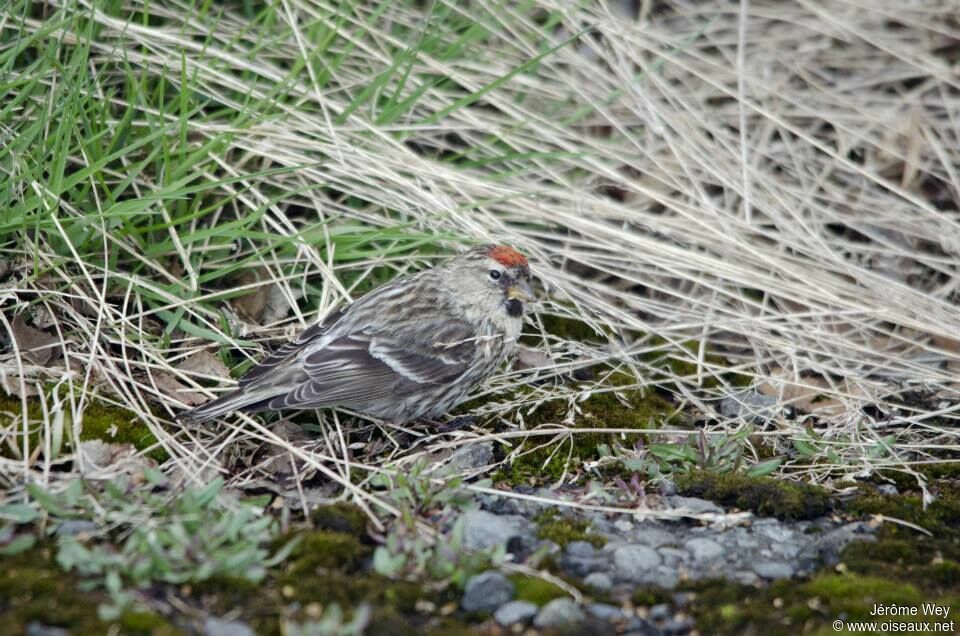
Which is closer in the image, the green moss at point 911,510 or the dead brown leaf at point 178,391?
the green moss at point 911,510

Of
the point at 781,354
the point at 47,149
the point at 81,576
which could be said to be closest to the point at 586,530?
the point at 81,576

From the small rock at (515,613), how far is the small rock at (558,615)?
0.03 m

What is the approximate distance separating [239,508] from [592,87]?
3631 millimetres

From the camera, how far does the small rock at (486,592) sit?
2.97m

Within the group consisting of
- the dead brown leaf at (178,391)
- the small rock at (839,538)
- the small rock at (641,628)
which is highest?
the small rock at (839,538)

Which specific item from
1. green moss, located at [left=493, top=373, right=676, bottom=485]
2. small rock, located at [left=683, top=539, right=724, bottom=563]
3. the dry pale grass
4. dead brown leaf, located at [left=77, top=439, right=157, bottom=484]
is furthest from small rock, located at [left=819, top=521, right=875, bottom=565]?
dead brown leaf, located at [left=77, top=439, right=157, bottom=484]

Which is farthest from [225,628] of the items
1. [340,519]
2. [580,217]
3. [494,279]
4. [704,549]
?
[580,217]

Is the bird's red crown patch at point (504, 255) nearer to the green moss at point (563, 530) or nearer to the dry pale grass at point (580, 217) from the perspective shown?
the dry pale grass at point (580, 217)

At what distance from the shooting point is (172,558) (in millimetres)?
2949

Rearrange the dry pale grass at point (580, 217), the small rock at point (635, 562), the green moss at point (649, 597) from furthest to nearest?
the dry pale grass at point (580, 217), the small rock at point (635, 562), the green moss at point (649, 597)

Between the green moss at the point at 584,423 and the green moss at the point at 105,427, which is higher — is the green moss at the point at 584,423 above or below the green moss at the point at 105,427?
above

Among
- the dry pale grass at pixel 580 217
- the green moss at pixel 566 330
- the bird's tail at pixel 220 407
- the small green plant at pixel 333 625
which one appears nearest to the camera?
the small green plant at pixel 333 625

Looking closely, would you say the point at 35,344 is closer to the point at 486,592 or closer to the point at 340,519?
the point at 340,519

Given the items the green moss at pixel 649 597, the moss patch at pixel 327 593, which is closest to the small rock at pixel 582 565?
the green moss at pixel 649 597
